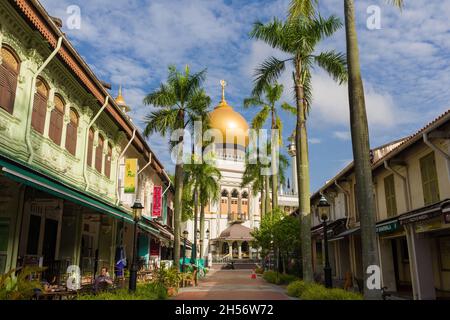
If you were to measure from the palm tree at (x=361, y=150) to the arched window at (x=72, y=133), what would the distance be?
32.0 feet

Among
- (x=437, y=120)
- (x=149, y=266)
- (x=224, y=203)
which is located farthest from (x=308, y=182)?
(x=224, y=203)

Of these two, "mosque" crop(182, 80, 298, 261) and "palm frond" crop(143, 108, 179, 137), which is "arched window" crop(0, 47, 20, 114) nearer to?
"palm frond" crop(143, 108, 179, 137)

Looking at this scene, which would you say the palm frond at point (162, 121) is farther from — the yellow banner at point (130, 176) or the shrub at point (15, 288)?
the shrub at point (15, 288)

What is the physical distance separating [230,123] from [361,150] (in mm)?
62767

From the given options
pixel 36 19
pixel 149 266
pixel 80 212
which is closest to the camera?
pixel 36 19

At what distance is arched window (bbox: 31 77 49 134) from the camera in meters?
12.0

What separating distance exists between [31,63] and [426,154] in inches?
526

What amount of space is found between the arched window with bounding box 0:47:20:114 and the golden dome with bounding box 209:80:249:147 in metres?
57.1

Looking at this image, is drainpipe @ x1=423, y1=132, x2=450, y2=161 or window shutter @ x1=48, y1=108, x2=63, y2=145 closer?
drainpipe @ x1=423, y1=132, x2=450, y2=161

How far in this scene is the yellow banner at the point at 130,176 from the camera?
19.6 meters

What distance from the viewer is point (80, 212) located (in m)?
15.5

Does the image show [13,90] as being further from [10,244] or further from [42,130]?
[10,244]

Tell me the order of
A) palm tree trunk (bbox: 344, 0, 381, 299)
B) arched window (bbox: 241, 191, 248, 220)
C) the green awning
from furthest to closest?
arched window (bbox: 241, 191, 248, 220)
palm tree trunk (bbox: 344, 0, 381, 299)
the green awning

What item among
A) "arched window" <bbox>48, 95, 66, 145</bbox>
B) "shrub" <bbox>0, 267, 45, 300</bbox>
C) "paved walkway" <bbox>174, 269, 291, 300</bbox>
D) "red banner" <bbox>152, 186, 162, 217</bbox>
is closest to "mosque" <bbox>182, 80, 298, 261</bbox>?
"red banner" <bbox>152, 186, 162, 217</bbox>
